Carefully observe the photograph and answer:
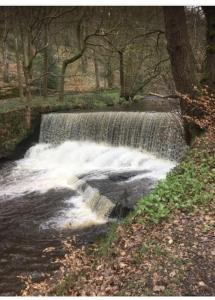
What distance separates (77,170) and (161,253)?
9.64 meters

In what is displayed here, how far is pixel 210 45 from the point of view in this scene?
9227mm

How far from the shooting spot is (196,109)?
903 centimetres

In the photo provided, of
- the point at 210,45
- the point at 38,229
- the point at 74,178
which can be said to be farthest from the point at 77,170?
the point at 210,45

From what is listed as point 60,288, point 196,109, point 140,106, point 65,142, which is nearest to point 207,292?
point 60,288

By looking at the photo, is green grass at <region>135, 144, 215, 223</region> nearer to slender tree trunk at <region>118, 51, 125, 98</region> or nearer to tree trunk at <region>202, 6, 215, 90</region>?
tree trunk at <region>202, 6, 215, 90</region>

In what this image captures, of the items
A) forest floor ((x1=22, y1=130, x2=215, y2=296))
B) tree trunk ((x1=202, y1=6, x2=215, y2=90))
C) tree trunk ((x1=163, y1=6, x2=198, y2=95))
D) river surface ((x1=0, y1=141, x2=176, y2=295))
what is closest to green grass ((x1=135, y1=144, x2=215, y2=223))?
forest floor ((x1=22, y1=130, x2=215, y2=296))

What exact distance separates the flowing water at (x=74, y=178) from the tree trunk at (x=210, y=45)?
1.50 m

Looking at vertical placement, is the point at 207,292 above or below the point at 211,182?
below

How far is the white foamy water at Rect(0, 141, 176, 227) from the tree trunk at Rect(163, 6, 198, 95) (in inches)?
145

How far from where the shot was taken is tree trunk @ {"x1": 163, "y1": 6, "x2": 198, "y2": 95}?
859cm

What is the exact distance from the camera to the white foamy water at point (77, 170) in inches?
416

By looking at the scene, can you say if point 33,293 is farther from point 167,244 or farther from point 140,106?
point 140,106

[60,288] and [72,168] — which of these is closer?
[60,288]

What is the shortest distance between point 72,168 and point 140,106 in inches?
311
